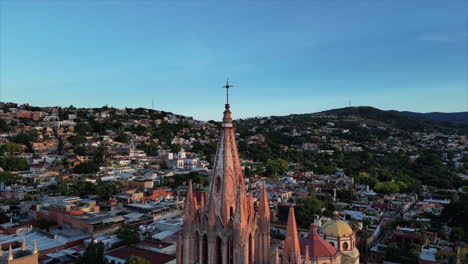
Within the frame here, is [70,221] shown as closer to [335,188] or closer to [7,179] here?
[7,179]

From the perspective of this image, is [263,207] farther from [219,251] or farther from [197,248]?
[197,248]

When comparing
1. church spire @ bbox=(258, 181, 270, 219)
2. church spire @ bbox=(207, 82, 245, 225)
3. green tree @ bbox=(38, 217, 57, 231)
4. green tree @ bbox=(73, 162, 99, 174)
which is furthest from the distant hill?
church spire @ bbox=(207, 82, 245, 225)

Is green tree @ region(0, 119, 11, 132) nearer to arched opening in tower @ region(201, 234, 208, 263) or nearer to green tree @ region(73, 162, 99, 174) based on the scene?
green tree @ region(73, 162, 99, 174)

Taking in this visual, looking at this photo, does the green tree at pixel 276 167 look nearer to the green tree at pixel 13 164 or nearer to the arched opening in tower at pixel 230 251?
the green tree at pixel 13 164

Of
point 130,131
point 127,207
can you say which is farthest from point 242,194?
point 130,131

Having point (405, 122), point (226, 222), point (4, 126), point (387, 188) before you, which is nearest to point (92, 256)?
point (226, 222)

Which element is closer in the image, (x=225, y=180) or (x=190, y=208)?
(x=225, y=180)
